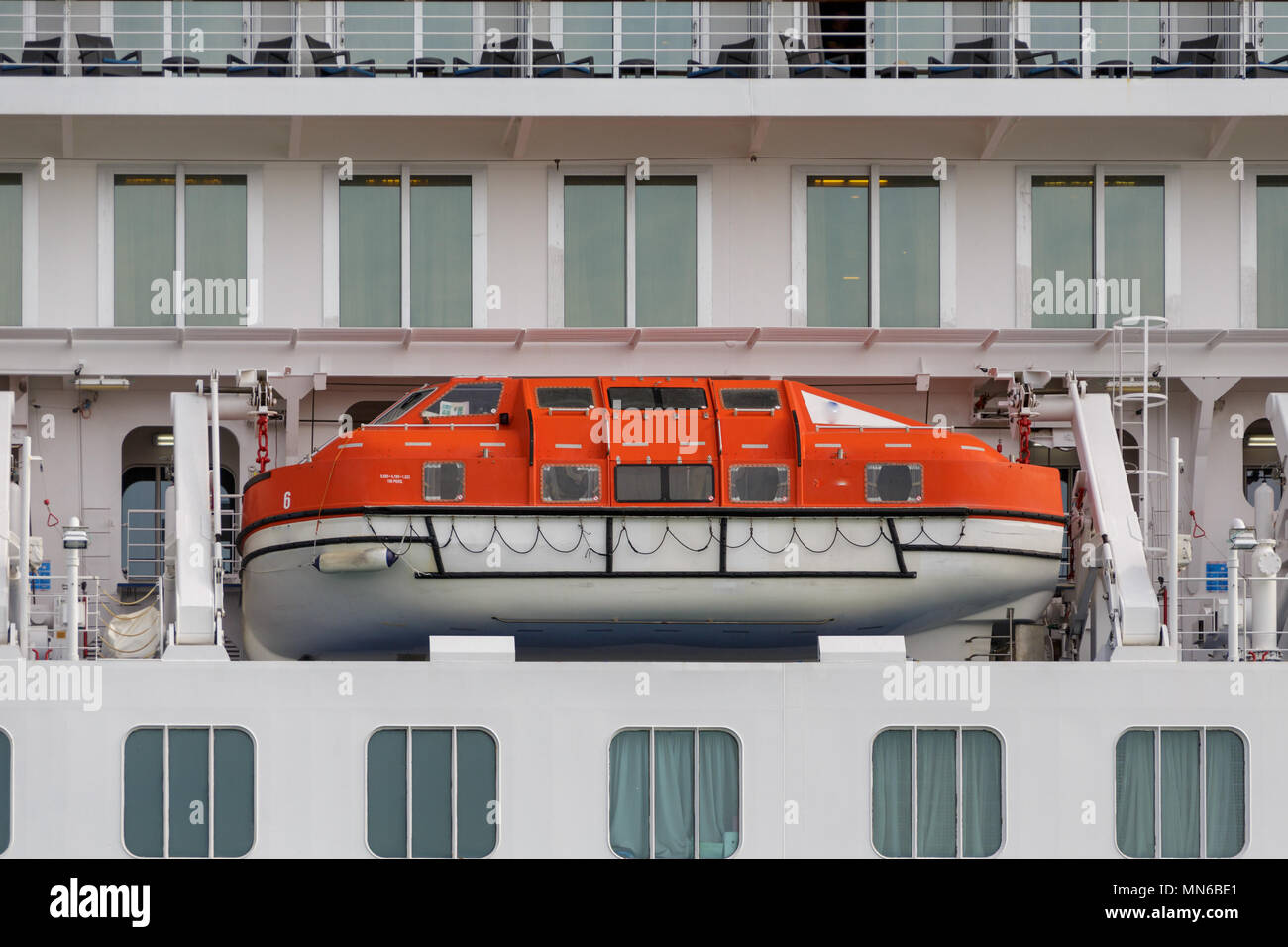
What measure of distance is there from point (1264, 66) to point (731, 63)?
13.9 feet

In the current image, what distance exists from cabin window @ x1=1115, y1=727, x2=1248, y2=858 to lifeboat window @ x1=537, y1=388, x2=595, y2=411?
4.17 meters

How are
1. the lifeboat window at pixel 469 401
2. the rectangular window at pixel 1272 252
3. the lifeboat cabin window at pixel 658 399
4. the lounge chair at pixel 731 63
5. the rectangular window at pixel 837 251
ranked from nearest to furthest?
the lifeboat cabin window at pixel 658 399, the lifeboat window at pixel 469 401, the lounge chair at pixel 731 63, the rectangular window at pixel 837 251, the rectangular window at pixel 1272 252

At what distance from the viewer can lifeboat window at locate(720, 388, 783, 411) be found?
12.0m

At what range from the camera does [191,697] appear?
10.6 metres

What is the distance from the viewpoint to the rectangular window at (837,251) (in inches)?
543

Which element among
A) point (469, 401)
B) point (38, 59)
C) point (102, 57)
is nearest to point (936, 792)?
point (469, 401)

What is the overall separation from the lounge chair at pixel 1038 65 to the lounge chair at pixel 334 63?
5159 millimetres

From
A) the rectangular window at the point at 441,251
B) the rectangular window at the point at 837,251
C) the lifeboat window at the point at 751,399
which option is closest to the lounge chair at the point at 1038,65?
the rectangular window at the point at 837,251

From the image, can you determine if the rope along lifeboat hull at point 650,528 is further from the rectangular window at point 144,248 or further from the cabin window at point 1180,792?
the rectangular window at point 144,248

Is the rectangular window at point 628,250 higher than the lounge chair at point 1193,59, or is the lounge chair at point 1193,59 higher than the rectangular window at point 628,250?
the lounge chair at point 1193,59

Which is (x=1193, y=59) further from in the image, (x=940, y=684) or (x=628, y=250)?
(x=940, y=684)

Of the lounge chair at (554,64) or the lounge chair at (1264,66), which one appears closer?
the lounge chair at (554,64)

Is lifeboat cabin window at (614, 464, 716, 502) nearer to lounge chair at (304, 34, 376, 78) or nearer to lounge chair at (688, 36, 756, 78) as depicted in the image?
lounge chair at (688, 36, 756, 78)
